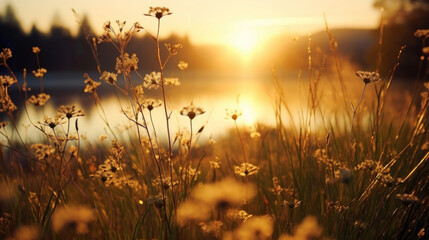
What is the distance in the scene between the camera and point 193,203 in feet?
7.47

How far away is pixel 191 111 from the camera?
186 centimetres

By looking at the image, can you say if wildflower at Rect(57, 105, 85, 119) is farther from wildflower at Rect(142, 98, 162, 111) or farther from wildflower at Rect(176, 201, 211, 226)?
wildflower at Rect(176, 201, 211, 226)

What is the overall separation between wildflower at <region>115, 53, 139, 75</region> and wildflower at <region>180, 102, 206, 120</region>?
1.05ft

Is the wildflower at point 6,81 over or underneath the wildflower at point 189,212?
over

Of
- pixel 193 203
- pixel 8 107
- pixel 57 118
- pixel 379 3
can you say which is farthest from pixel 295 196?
pixel 379 3

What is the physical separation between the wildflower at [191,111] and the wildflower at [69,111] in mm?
473

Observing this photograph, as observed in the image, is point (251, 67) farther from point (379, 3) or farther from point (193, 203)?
point (193, 203)

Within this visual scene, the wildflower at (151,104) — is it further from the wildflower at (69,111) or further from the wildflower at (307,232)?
the wildflower at (307,232)

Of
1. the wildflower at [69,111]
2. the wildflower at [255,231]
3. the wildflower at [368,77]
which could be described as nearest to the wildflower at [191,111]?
the wildflower at [69,111]

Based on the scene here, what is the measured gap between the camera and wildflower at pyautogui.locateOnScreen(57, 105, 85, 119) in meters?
1.88

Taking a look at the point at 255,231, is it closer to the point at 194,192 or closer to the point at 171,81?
the point at 194,192

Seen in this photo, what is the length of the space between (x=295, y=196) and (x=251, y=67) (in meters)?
125

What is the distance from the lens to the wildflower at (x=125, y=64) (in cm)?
190

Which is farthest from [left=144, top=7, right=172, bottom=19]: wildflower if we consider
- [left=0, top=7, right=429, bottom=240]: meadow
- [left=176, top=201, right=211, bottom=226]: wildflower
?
[left=176, top=201, right=211, bottom=226]: wildflower
